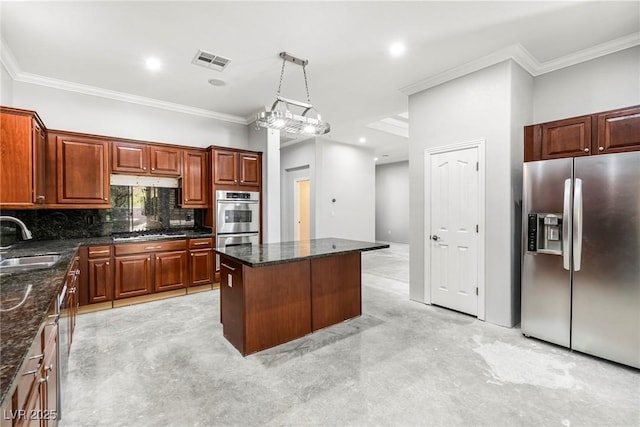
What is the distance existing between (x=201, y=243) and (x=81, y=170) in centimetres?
176

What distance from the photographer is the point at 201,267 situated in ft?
15.0

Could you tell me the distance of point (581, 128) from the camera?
281 cm

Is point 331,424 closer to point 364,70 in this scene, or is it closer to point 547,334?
point 547,334

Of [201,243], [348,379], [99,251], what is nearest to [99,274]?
[99,251]

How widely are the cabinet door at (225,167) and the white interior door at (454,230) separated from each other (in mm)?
3010

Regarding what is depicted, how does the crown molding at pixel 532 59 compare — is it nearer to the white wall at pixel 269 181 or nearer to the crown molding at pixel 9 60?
the white wall at pixel 269 181

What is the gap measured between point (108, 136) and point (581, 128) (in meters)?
5.46

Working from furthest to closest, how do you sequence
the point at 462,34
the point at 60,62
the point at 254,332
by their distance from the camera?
the point at 60,62 < the point at 462,34 < the point at 254,332

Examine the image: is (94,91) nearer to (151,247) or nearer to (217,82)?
(217,82)

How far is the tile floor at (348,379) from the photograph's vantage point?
1.91 metres

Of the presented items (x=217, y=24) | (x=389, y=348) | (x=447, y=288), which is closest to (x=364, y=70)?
(x=217, y=24)

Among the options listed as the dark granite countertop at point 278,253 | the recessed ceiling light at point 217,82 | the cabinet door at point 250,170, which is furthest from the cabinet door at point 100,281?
the recessed ceiling light at point 217,82

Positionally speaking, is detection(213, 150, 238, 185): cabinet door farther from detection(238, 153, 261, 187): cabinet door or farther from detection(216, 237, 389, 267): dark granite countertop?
detection(216, 237, 389, 267): dark granite countertop

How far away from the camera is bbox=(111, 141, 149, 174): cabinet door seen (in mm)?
4113
